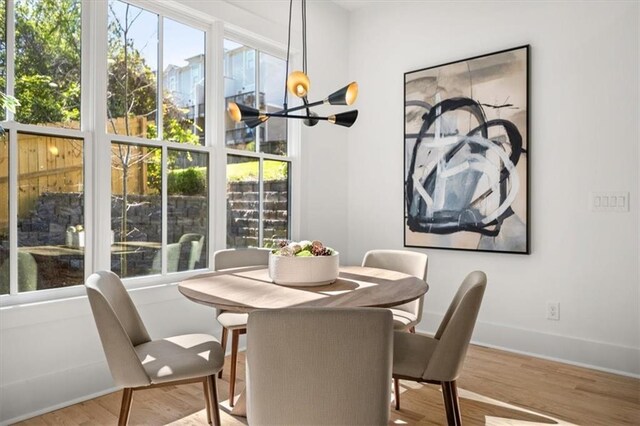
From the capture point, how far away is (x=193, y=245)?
10.7 feet

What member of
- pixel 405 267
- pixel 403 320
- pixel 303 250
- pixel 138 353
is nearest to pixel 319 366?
pixel 303 250

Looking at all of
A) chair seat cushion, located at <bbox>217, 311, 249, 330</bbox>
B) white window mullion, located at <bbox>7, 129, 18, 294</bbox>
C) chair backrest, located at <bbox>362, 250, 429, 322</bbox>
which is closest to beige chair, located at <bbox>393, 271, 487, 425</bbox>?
chair backrest, located at <bbox>362, 250, 429, 322</bbox>

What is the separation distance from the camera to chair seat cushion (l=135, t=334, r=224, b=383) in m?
1.80

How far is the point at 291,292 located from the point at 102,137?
1593mm

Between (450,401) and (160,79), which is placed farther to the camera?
(160,79)

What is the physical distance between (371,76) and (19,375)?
3.55 metres

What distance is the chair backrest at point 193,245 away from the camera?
3207 millimetres

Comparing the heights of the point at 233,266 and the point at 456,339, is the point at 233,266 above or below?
above

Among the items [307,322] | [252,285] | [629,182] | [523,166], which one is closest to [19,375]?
[252,285]

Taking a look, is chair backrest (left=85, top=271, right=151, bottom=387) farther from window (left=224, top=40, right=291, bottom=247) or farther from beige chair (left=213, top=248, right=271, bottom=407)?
window (left=224, top=40, right=291, bottom=247)

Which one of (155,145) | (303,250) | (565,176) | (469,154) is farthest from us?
(469,154)

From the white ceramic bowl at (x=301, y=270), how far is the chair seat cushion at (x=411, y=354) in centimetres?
45

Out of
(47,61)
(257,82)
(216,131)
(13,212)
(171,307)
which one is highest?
(257,82)

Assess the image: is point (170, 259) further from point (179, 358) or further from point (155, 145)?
point (179, 358)
